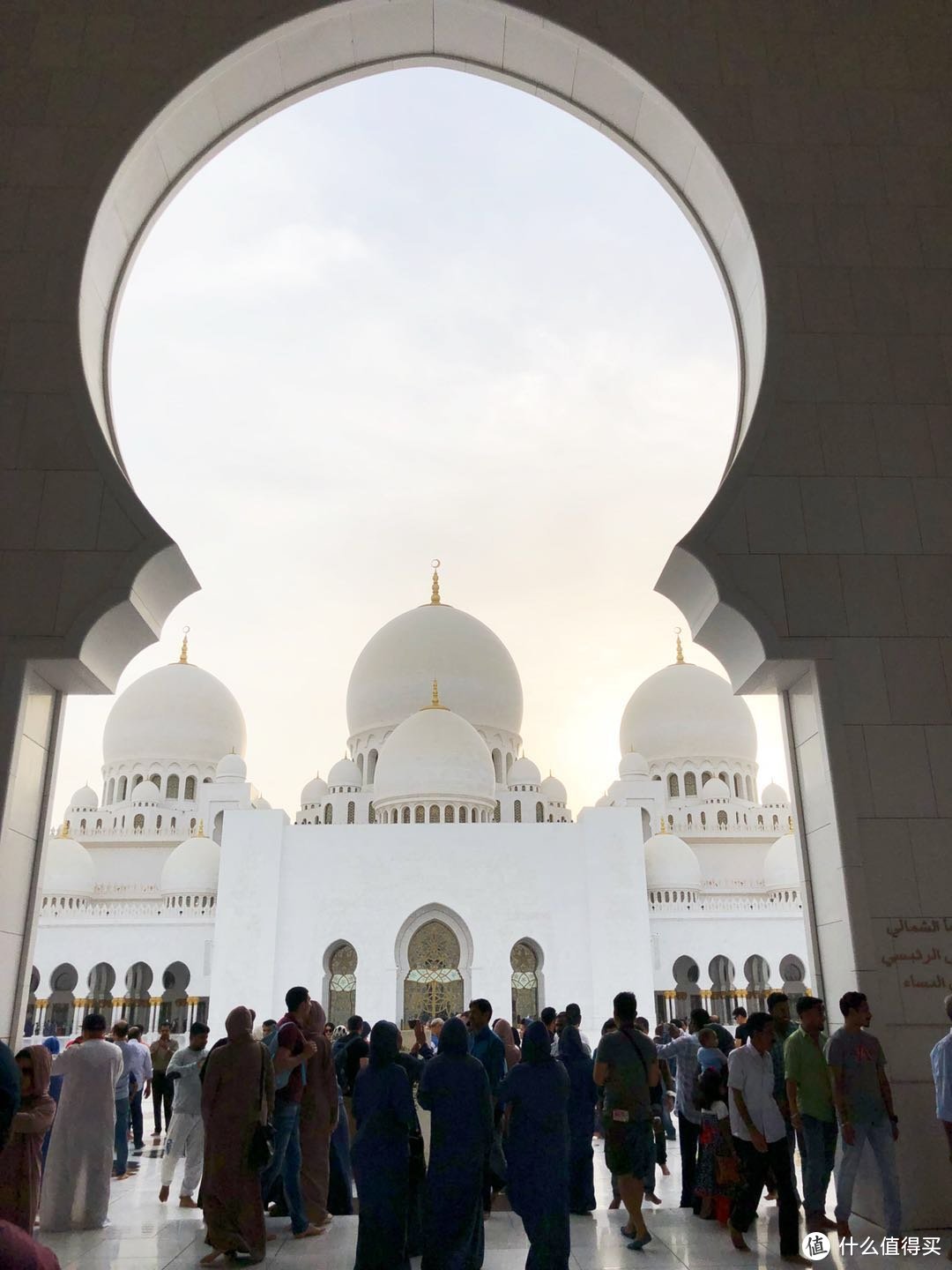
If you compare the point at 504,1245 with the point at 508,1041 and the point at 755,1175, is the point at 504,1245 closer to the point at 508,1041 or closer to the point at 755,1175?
the point at 755,1175

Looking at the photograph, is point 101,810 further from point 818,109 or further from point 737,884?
point 818,109

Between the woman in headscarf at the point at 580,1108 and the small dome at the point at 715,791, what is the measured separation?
73.9ft

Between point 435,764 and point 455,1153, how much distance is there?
18309 mm

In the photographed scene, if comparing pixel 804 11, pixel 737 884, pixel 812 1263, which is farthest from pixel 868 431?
pixel 737 884

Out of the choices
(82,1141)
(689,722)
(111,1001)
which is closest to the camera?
(82,1141)

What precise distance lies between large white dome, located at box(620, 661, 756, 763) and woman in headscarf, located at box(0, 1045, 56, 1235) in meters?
25.5

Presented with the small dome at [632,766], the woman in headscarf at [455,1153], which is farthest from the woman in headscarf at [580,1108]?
the small dome at [632,766]

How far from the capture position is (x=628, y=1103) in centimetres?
385

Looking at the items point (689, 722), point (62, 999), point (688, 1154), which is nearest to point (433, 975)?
point (62, 999)

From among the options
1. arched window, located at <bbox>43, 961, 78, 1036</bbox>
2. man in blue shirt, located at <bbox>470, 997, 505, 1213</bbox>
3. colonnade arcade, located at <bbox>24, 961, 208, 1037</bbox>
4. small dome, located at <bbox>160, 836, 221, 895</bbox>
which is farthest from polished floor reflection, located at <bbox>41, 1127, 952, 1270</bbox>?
arched window, located at <bbox>43, 961, 78, 1036</bbox>

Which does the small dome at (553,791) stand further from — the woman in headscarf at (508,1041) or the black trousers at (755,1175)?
the black trousers at (755,1175)

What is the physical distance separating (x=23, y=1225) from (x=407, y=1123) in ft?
4.18

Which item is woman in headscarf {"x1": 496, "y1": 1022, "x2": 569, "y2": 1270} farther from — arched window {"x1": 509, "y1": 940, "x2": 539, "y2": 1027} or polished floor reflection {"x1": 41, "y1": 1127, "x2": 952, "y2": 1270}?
arched window {"x1": 509, "y1": 940, "x2": 539, "y2": 1027}

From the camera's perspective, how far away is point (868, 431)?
4.84 meters
